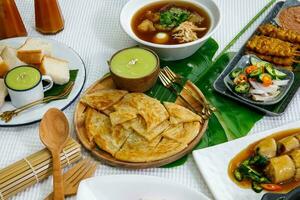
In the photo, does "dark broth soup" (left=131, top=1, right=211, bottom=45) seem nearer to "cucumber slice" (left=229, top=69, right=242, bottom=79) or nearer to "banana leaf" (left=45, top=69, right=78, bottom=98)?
"cucumber slice" (left=229, top=69, right=242, bottom=79)

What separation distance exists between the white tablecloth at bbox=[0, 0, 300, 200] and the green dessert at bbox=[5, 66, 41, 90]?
139 millimetres

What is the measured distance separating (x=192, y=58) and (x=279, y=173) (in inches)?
Result: 23.6

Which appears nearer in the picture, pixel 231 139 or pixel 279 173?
pixel 279 173

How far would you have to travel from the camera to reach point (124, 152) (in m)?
1.33

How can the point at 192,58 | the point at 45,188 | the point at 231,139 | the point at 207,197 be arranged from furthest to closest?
the point at 192,58
the point at 231,139
the point at 45,188
the point at 207,197

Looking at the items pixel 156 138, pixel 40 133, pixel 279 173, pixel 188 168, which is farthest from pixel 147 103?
pixel 279 173

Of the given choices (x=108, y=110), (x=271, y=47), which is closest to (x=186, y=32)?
(x=271, y=47)

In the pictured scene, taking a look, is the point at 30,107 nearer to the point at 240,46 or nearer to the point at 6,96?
the point at 6,96

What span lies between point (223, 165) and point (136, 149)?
0.26 m

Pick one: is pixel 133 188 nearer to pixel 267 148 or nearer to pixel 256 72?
pixel 267 148

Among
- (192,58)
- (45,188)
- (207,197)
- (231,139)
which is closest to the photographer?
(207,197)

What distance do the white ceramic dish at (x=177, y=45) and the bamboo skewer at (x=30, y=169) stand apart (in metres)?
0.47

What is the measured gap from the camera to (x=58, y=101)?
1.50 m

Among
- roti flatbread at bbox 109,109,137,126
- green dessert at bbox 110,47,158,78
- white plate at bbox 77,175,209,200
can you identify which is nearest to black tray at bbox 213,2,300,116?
green dessert at bbox 110,47,158,78
